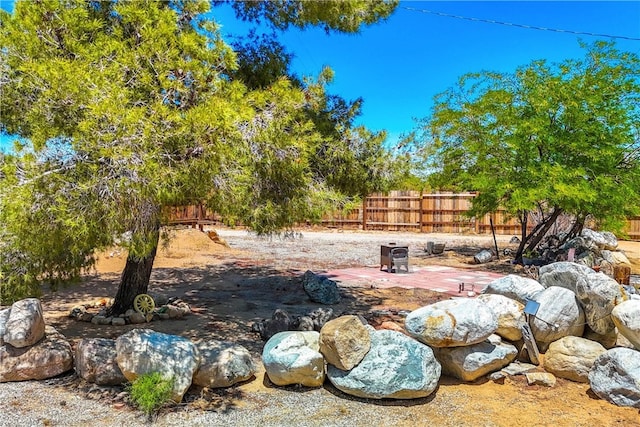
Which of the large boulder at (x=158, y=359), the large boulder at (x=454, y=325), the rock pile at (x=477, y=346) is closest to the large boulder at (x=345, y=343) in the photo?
the rock pile at (x=477, y=346)

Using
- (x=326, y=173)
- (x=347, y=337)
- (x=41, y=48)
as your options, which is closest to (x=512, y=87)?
(x=326, y=173)

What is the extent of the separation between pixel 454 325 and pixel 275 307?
9.94 ft

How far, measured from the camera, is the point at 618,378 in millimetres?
3273

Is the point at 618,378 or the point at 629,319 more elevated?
the point at 629,319

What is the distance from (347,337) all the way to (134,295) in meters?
3.08

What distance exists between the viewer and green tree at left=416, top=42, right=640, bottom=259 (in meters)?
8.70

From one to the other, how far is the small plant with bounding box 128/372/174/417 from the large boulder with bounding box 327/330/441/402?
1.18 metres

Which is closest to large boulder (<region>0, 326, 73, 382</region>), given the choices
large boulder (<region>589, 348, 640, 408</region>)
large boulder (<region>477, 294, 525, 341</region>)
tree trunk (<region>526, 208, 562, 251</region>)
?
large boulder (<region>477, 294, 525, 341</region>)

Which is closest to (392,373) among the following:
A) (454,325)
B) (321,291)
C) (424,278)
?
(454,325)

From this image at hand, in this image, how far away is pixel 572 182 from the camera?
865 cm

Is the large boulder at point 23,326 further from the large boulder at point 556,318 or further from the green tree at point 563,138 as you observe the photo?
the green tree at point 563,138

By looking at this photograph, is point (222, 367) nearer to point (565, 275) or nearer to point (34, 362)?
point (34, 362)

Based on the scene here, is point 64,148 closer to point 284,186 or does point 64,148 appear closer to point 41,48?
point 41,48

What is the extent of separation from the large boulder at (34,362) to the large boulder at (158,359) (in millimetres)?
639
